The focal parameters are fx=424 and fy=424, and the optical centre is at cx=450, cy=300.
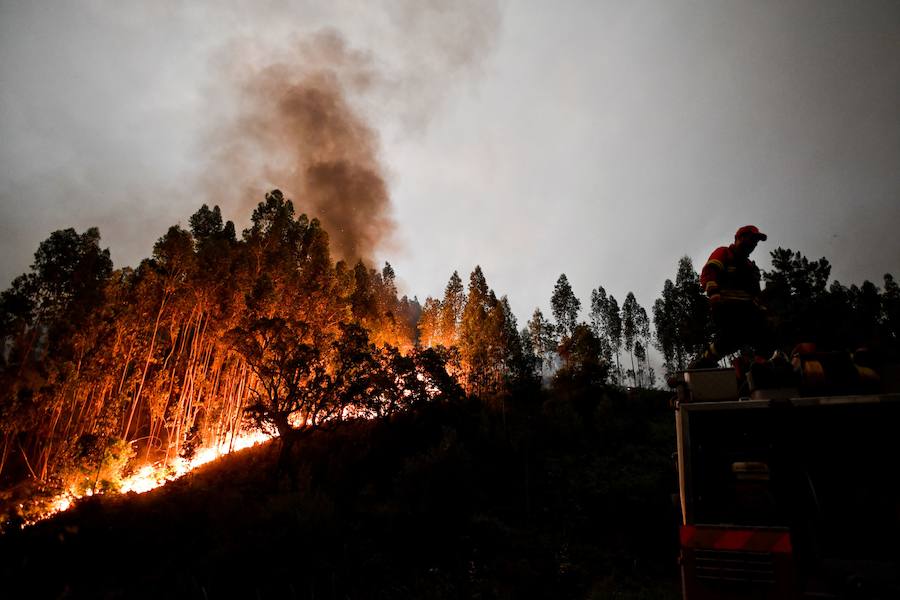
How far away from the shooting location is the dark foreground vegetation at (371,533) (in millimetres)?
10586

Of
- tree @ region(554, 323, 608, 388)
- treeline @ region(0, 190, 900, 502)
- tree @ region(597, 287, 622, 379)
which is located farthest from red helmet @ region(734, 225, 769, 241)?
tree @ region(597, 287, 622, 379)

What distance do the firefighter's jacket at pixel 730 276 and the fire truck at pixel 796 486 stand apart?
1.55 m

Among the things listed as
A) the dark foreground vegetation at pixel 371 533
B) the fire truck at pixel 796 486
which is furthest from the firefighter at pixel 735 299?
the dark foreground vegetation at pixel 371 533

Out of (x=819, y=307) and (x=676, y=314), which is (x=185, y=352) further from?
(x=676, y=314)

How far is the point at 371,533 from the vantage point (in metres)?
13.6

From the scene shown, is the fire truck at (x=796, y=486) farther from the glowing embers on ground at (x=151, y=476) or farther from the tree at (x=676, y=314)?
the tree at (x=676, y=314)

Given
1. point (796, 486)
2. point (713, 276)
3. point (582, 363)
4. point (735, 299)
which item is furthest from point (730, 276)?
point (582, 363)

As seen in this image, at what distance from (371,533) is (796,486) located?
1272 centimetres

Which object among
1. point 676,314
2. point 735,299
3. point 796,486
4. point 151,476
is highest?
point 676,314

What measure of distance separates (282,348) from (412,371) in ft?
28.7

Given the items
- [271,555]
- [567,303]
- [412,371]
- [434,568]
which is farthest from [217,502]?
[567,303]

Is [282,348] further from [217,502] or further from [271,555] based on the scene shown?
[271,555]

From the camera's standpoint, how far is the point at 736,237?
19.2ft

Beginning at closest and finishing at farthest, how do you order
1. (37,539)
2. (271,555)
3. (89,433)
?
(271,555) → (37,539) → (89,433)
